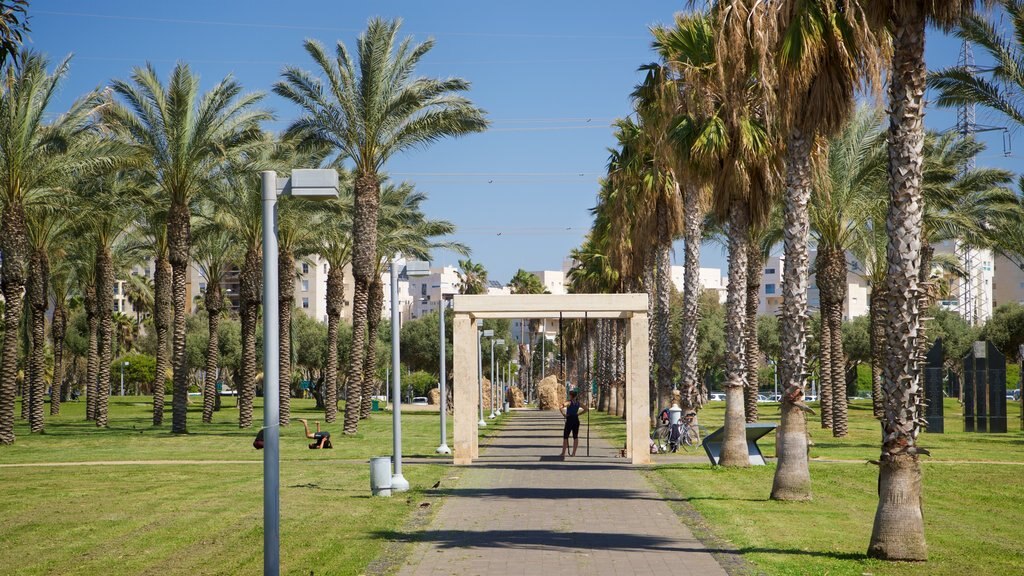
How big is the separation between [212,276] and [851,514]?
38.3 m

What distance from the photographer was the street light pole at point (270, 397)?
8742 mm

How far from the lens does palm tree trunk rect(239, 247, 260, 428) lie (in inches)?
1658

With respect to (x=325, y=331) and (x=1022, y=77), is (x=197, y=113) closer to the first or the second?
(x=1022, y=77)

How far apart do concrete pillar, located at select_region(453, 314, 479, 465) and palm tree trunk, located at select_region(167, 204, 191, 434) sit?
15343 mm

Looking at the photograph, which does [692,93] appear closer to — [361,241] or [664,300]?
[664,300]

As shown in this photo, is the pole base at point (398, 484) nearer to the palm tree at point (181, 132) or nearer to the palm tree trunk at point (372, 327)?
the palm tree at point (181, 132)

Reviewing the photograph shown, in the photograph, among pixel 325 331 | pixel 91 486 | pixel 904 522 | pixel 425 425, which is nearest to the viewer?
pixel 904 522

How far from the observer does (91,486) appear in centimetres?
2002

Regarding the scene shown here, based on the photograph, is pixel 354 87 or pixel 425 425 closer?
pixel 354 87

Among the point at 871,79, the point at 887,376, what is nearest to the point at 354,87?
the point at 871,79

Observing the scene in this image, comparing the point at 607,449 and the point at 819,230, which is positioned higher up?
the point at 819,230

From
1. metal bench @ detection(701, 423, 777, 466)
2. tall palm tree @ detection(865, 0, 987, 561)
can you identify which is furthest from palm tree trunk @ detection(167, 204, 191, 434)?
tall palm tree @ detection(865, 0, 987, 561)

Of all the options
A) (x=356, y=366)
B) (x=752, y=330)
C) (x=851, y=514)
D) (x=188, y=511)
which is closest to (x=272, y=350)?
(x=188, y=511)

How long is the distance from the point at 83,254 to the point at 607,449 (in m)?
29.7
